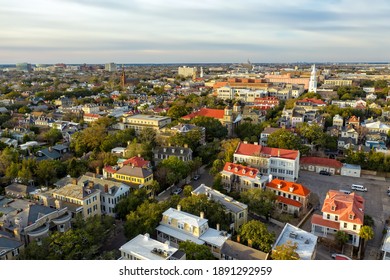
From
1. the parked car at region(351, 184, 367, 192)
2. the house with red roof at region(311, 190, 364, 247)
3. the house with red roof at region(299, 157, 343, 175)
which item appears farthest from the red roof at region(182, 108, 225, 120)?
the house with red roof at region(311, 190, 364, 247)

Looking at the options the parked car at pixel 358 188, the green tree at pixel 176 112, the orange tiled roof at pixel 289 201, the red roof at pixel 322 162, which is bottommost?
the parked car at pixel 358 188

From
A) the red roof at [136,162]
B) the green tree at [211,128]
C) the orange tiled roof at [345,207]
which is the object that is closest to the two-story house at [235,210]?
the orange tiled roof at [345,207]

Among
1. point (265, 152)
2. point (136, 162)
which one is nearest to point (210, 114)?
point (265, 152)

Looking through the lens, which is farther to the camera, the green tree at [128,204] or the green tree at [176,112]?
the green tree at [176,112]

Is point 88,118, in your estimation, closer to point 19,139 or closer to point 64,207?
point 19,139

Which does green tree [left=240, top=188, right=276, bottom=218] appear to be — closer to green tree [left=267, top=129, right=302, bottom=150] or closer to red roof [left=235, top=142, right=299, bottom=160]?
red roof [left=235, top=142, right=299, bottom=160]

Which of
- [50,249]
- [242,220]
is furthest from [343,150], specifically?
[50,249]

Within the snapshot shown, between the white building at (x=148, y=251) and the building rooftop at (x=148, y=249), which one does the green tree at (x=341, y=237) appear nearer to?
the white building at (x=148, y=251)
